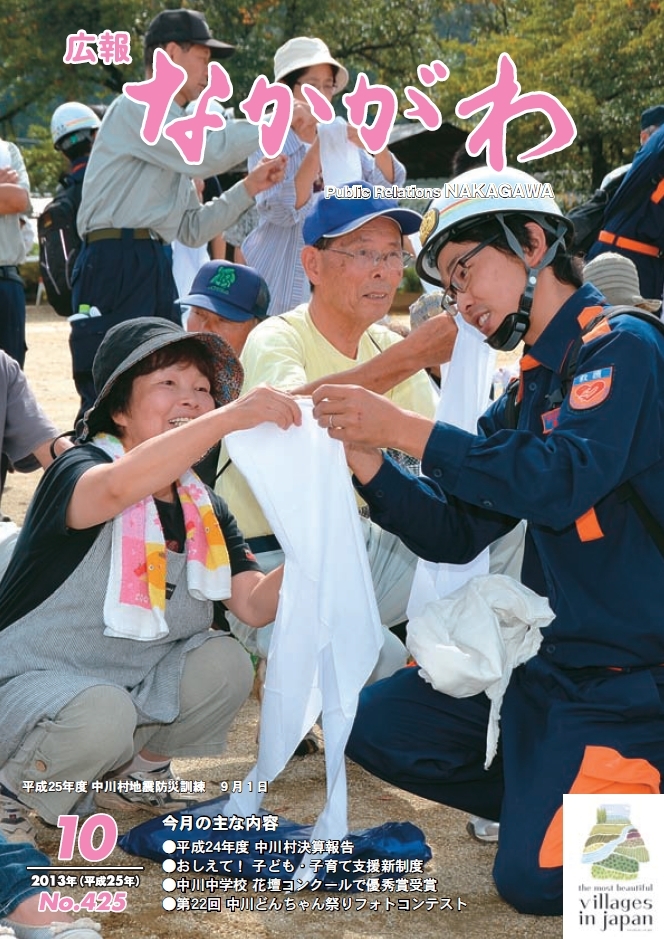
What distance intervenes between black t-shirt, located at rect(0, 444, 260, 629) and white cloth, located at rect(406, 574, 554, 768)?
0.89m

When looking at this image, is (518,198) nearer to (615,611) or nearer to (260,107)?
(615,611)

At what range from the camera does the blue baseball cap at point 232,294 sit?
16.6ft

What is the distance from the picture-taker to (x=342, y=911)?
303 cm

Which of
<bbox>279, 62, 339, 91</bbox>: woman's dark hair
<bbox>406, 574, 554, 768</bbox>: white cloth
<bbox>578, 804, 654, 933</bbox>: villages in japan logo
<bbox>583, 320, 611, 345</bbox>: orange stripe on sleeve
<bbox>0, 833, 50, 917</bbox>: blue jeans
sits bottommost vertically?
<bbox>578, 804, 654, 933</bbox>: villages in japan logo

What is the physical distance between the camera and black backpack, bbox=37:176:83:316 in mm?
6988

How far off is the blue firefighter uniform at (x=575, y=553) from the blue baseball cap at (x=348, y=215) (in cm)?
105

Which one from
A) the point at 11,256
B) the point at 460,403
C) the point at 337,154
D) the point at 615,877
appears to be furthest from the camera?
the point at 11,256

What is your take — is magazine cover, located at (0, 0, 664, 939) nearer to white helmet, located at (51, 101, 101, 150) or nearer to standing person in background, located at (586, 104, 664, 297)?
standing person in background, located at (586, 104, 664, 297)

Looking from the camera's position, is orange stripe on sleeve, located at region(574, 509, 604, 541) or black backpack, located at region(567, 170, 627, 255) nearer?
orange stripe on sleeve, located at region(574, 509, 604, 541)

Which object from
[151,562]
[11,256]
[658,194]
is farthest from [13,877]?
[11,256]

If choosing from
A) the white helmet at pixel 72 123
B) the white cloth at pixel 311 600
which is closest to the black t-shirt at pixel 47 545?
the white cloth at pixel 311 600

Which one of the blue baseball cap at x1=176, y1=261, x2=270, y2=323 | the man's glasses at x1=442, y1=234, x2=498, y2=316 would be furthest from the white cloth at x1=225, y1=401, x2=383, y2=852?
the blue baseball cap at x1=176, y1=261, x2=270, y2=323

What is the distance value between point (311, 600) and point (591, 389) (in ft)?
2.98

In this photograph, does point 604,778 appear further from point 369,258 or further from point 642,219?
point 642,219
